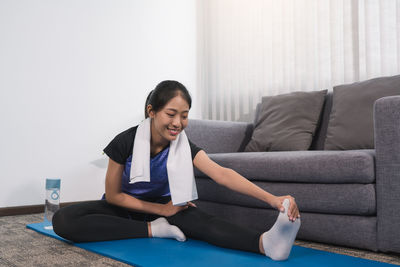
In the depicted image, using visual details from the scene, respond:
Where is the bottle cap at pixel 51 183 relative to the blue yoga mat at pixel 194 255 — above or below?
above

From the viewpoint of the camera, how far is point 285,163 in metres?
1.69

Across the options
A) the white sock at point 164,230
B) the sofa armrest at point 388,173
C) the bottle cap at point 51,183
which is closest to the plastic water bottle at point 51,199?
the bottle cap at point 51,183

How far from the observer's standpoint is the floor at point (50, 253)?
1.32 meters

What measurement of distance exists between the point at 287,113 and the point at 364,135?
0.57 meters

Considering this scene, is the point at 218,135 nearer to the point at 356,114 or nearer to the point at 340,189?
the point at 356,114

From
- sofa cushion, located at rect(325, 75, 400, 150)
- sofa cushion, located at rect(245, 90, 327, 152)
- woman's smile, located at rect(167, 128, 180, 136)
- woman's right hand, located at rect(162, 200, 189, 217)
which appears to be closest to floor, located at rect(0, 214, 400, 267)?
woman's right hand, located at rect(162, 200, 189, 217)

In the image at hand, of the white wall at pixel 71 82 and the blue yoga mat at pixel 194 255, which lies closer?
the blue yoga mat at pixel 194 255

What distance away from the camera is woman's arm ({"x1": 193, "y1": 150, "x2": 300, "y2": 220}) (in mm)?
1259

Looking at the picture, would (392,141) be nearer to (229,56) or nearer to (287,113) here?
(287,113)

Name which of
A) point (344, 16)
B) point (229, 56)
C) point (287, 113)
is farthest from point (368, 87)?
point (229, 56)

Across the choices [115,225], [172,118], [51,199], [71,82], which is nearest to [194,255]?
[115,225]

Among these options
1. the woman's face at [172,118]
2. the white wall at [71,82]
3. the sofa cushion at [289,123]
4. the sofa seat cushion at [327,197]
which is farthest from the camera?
the white wall at [71,82]

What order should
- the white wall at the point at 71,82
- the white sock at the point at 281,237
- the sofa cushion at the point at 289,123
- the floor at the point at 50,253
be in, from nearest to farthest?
the white sock at the point at 281,237 < the floor at the point at 50,253 < the sofa cushion at the point at 289,123 < the white wall at the point at 71,82

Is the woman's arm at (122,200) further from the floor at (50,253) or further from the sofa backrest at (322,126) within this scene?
the sofa backrest at (322,126)
